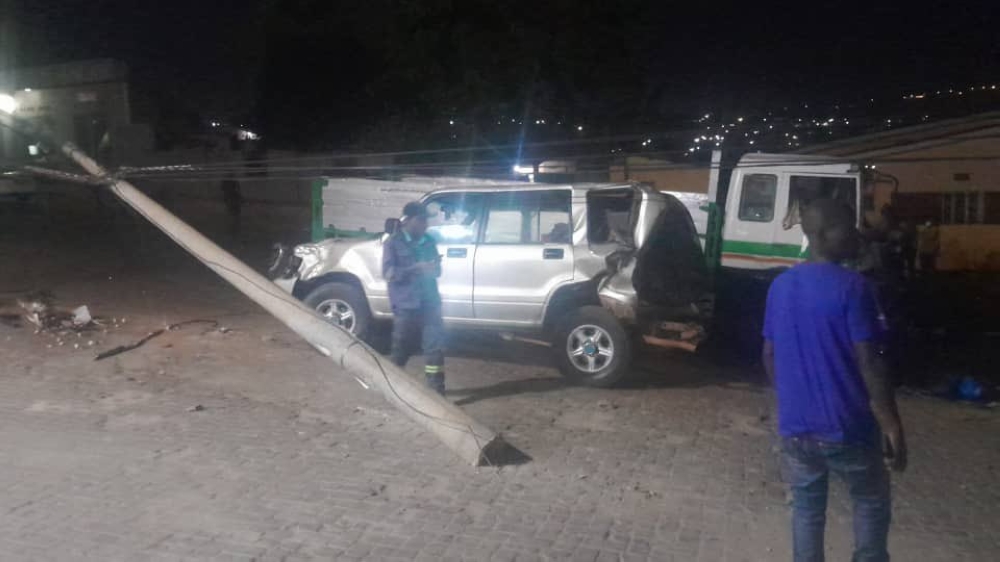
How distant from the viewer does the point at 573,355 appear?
9.07 m

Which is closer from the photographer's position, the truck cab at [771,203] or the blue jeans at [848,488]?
the blue jeans at [848,488]

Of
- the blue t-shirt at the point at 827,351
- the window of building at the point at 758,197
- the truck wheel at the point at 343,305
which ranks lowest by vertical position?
the truck wheel at the point at 343,305

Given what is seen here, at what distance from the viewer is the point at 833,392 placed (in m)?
3.83

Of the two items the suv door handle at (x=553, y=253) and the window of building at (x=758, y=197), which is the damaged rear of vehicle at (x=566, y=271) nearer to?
the suv door handle at (x=553, y=253)

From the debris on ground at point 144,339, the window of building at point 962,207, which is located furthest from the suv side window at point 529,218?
the window of building at point 962,207

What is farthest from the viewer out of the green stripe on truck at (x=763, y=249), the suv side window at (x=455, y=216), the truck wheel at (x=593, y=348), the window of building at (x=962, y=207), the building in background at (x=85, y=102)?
the building in background at (x=85, y=102)

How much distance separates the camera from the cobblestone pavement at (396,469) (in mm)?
5410

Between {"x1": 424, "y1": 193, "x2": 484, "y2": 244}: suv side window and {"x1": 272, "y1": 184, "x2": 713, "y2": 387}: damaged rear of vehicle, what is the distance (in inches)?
0.4

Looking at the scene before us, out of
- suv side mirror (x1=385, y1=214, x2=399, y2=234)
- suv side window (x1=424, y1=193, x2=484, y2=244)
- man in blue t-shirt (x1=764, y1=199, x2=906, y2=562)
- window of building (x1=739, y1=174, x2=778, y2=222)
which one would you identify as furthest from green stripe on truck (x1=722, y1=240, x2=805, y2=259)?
man in blue t-shirt (x1=764, y1=199, x2=906, y2=562)

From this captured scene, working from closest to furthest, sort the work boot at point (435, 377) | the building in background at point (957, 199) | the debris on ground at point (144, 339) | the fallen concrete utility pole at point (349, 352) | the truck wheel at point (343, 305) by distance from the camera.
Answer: the fallen concrete utility pole at point (349, 352)
the work boot at point (435, 377)
the debris on ground at point (144, 339)
the truck wheel at point (343, 305)
the building in background at point (957, 199)

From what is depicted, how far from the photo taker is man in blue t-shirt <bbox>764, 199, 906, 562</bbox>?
12.4ft

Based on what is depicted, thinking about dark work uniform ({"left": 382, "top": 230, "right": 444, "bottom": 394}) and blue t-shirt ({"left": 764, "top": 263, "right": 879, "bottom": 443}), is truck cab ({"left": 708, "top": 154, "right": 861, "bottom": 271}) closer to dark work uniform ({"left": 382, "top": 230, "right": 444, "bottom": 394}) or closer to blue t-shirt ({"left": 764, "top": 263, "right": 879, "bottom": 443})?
dark work uniform ({"left": 382, "top": 230, "right": 444, "bottom": 394})

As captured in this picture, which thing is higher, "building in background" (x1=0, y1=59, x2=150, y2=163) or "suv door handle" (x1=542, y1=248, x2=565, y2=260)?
"building in background" (x1=0, y1=59, x2=150, y2=163)

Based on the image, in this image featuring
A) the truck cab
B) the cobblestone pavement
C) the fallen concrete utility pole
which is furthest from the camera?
the truck cab
